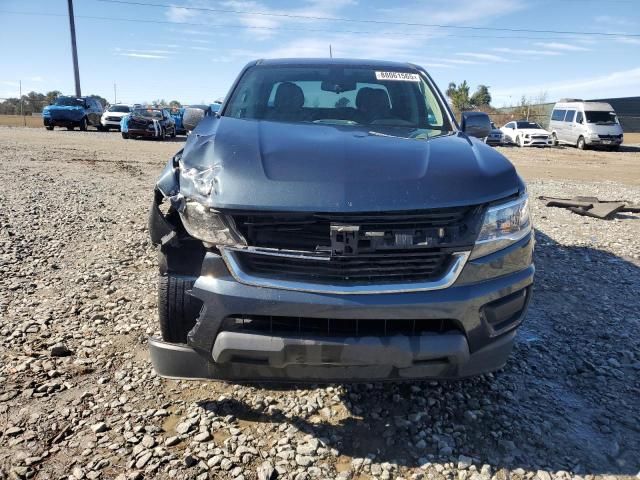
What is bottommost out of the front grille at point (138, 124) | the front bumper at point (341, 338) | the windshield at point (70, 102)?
the front bumper at point (341, 338)

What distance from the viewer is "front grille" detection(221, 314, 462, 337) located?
208cm

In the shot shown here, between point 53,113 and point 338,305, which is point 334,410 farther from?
point 53,113

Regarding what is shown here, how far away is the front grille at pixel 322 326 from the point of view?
81.8 inches

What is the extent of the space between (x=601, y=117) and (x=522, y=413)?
26.9 meters

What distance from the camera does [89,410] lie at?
2584 mm

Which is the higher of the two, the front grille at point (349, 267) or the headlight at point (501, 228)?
the headlight at point (501, 228)

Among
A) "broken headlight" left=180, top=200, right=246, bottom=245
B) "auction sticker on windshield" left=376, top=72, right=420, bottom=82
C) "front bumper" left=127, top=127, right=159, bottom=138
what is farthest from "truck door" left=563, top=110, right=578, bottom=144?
"broken headlight" left=180, top=200, right=246, bottom=245

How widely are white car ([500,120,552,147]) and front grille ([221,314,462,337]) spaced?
90.4 ft

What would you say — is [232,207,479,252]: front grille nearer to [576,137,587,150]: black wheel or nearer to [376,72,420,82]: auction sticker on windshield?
[376,72,420,82]: auction sticker on windshield

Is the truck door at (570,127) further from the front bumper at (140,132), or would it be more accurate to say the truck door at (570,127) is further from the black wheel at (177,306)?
the black wheel at (177,306)

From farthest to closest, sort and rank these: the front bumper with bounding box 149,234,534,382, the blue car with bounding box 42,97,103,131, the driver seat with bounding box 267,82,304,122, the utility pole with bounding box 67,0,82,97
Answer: the utility pole with bounding box 67,0,82,97 < the blue car with bounding box 42,97,103,131 < the driver seat with bounding box 267,82,304,122 < the front bumper with bounding box 149,234,534,382

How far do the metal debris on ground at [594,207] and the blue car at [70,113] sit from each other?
2382 centimetres

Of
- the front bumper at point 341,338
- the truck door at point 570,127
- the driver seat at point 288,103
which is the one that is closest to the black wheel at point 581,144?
the truck door at point 570,127

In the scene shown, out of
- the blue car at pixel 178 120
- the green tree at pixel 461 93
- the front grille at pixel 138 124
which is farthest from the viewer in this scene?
the green tree at pixel 461 93
